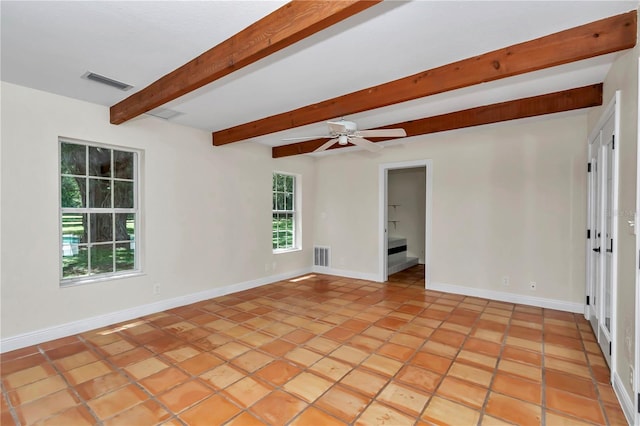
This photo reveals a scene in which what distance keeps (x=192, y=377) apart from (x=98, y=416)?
63 cm

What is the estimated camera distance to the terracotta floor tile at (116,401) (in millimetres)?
2061

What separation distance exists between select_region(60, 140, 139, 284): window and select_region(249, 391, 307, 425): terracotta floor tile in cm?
276

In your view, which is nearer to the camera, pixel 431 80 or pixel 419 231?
pixel 431 80

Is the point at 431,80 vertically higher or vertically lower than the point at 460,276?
higher

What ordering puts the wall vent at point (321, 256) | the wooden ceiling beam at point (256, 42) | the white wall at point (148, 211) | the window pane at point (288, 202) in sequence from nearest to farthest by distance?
the wooden ceiling beam at point (256, 42), the white wall at point (148, 211), the window pane at point (288, 202), the wall vent at point (321, 256)

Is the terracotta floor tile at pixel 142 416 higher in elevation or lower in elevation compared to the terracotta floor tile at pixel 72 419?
higher

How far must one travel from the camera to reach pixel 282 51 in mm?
2428

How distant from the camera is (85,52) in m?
2.43

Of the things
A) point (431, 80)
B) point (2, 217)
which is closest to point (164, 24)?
point (431, 80)

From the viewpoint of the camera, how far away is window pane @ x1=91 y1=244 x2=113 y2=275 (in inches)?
143

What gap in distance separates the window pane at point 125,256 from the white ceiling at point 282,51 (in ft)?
5.75

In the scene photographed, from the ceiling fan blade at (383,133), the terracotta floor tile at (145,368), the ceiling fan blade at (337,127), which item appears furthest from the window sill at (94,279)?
the ceiling fan blade at (383,133)

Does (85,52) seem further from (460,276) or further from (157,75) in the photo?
(460,276)

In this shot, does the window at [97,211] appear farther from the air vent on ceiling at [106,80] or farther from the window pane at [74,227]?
the air vent on ceiling at [106,80]
